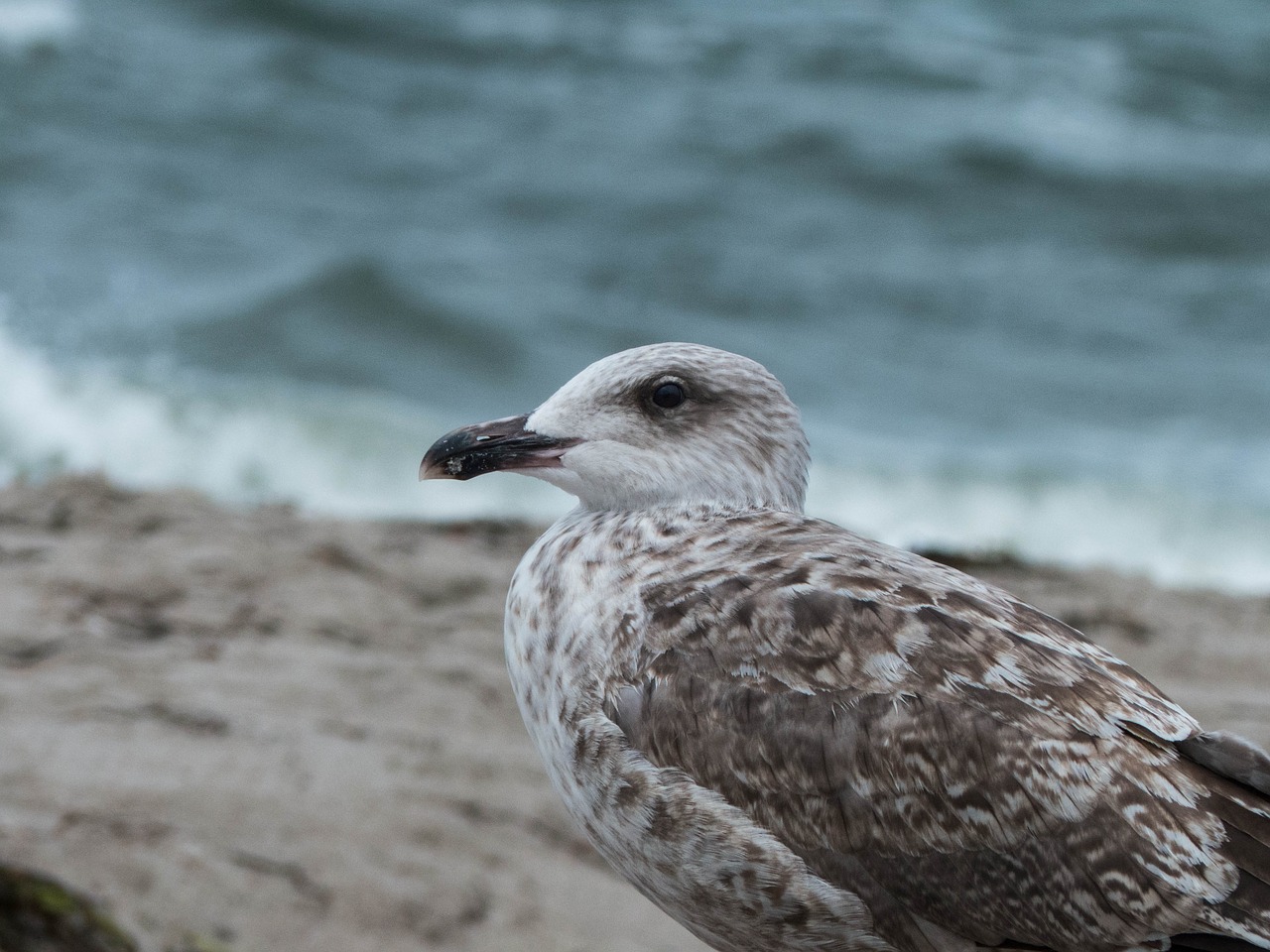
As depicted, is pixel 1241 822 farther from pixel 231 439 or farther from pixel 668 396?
pixel 231 439

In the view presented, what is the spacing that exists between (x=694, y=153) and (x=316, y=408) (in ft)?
18.3

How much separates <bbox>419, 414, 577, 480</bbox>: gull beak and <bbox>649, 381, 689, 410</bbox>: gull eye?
19 centimetres

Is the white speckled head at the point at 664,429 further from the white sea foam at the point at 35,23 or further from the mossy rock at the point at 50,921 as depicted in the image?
the white sea foam at the point at 35,23

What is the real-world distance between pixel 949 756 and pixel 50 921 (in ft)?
6.75

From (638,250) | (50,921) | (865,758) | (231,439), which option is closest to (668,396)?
(865,758)

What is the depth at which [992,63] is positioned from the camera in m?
17.4

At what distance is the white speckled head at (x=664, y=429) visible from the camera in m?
3.13

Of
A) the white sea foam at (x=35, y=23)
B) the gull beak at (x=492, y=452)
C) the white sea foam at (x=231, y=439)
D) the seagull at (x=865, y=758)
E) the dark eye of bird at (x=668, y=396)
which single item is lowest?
the white sea foam at (x=231, y=439)

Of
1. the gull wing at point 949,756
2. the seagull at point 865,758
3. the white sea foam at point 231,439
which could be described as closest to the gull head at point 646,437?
the seagull at point 865,758

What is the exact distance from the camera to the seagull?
8.10 feet

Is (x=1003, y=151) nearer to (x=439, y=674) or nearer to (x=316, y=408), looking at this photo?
(x=316, y=408)

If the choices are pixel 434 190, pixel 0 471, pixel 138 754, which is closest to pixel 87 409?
pixel 0 471

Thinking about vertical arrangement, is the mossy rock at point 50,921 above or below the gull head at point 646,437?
below

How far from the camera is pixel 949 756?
8.25 ft
